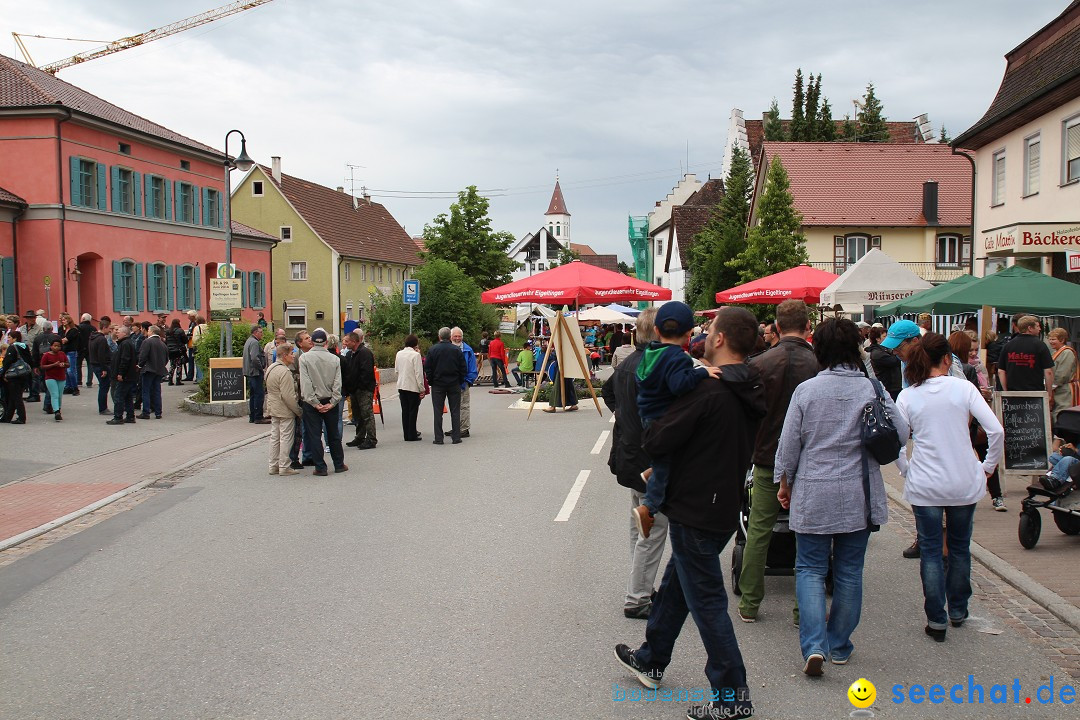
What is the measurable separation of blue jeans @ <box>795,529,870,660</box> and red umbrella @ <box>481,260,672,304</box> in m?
13.5

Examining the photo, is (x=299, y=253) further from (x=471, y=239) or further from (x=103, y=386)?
(x=103, y=386)

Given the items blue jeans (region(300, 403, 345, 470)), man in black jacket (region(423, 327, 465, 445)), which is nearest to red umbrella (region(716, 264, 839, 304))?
man in black jacket (region(423, 327, 465, 445))

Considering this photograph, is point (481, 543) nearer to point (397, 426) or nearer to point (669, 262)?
point (397, 426)

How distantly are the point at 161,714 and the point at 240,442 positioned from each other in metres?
10.8

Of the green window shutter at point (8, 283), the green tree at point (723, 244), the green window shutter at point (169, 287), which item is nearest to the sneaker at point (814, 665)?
the green window shutter at point (8, 283)

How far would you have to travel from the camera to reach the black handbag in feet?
15.6

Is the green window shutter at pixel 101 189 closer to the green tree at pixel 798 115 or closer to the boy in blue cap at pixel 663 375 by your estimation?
the boy in blue cap at pixel 663 375

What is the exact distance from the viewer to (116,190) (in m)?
34.8

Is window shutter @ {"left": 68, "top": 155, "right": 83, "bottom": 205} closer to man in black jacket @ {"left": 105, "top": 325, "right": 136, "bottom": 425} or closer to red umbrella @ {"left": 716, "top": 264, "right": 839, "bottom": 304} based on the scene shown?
man in black jacket @ {"left": 105, "top": 325, "right": 136, "bottom": 425}

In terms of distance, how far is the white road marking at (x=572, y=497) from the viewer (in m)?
8.94

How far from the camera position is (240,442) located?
583 inches

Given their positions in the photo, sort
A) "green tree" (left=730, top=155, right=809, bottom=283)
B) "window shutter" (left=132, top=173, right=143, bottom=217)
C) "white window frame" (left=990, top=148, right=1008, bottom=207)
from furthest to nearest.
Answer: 1. "green tree" (left=730, top=155, right=809, bottom=283)
2. "window shutter" (left=132, top=173, right=143, bottom=217)
3. "white window frame" (left=990, top=148, right=1008, bottom=207)

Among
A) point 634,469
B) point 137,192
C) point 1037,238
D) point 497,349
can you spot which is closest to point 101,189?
point 137,192

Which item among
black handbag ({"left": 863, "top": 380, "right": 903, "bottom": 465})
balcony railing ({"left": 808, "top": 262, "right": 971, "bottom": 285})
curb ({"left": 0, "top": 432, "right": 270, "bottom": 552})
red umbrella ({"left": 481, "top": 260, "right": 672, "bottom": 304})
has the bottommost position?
curb ({"left": 0, "top": 432, "right": 270, "bottom": 552})
